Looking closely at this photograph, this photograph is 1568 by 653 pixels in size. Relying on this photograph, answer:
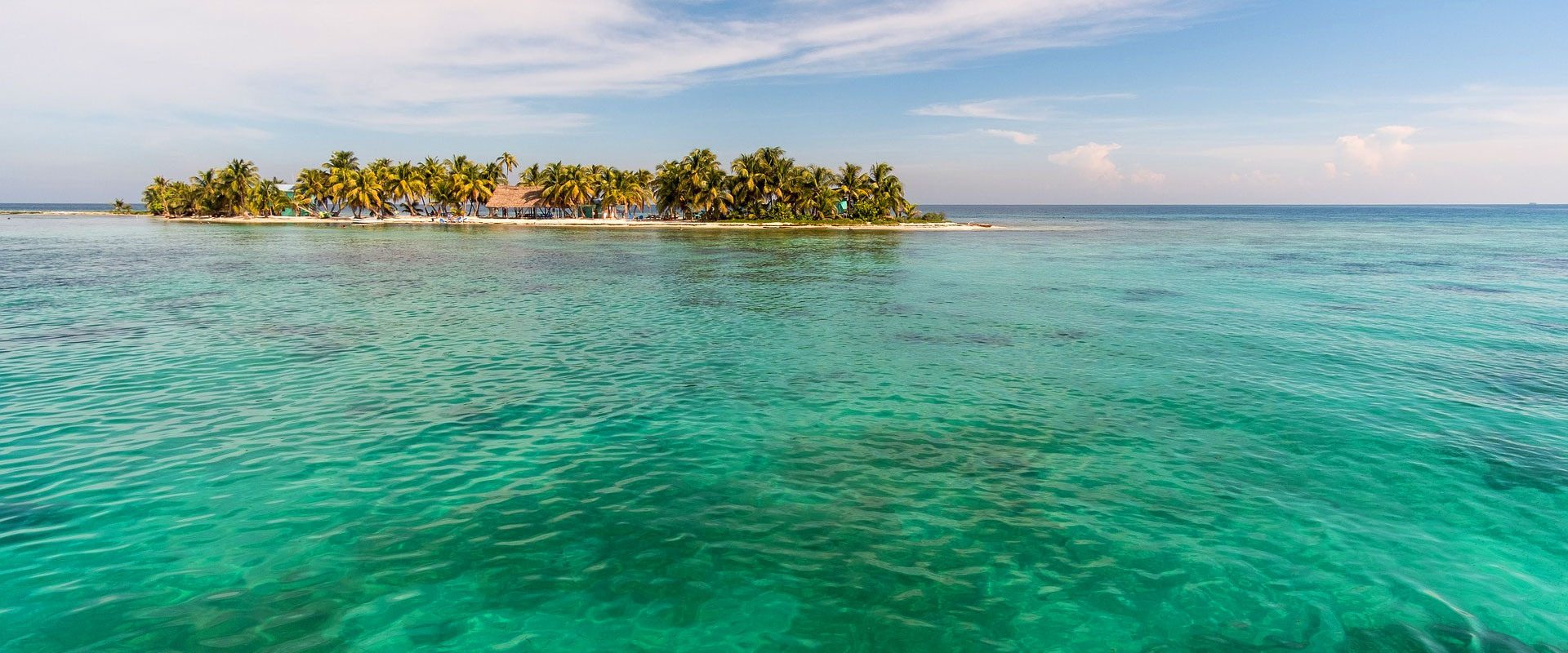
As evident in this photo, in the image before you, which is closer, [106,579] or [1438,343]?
[106,579]

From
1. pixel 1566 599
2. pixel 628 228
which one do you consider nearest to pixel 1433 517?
pixel 1566 599

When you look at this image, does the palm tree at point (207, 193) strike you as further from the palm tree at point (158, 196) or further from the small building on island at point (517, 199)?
the small building on island at point (517, 199)

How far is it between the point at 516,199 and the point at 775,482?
413ft

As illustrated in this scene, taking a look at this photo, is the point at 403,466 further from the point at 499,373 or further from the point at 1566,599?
the point at 1566,599

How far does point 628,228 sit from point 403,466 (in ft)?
331

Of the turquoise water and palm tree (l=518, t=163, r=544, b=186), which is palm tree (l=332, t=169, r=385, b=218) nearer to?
palm tree (l=518, t=163, r=544, b=186)

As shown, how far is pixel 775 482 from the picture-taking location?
1208cm

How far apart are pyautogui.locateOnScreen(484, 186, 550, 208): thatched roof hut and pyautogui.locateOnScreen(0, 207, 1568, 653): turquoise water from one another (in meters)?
101

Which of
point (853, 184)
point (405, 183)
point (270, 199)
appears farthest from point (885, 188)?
point (270, 199)

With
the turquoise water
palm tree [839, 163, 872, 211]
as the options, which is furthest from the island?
the turquoise water

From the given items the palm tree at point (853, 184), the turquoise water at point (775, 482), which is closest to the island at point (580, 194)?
the palm tree at point (853, 184)

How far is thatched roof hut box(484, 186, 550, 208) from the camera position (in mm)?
125875

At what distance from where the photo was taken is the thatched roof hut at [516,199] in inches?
4956

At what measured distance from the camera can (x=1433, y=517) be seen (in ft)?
36.5
